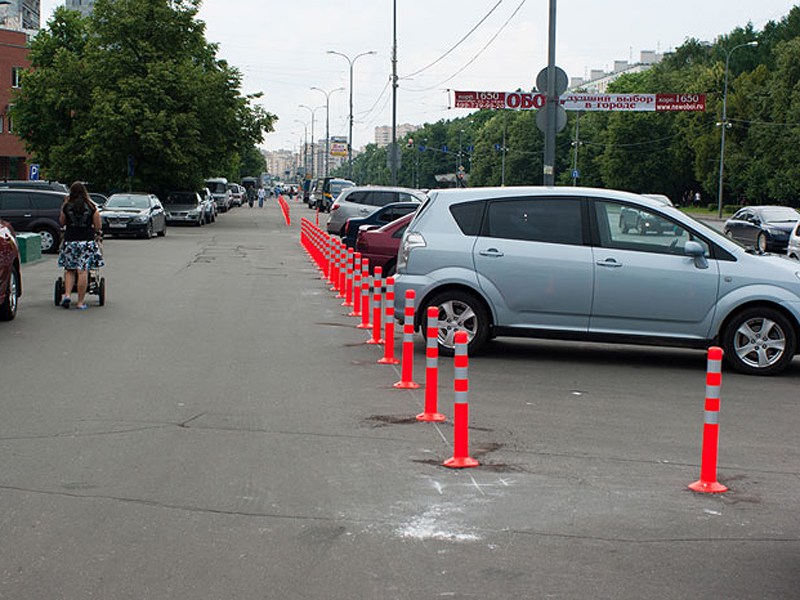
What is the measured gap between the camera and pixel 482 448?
776 centimetres

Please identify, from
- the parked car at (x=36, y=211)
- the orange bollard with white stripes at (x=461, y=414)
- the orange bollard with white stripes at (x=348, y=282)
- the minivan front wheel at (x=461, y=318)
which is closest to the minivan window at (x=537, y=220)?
the minivan front wheel at (x=461, y=318)

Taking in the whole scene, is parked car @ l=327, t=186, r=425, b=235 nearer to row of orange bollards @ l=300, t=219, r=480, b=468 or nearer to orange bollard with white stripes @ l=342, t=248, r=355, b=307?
row of orange bollards @ l=300, t=219, r=480, b=468

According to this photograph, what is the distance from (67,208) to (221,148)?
38059mm

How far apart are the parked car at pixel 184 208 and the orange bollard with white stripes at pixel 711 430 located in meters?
45.2

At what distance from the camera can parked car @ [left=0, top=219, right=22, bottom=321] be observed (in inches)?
558

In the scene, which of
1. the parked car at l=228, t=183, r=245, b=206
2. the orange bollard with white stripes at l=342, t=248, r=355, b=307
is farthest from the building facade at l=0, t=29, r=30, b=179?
the orange bollard with white stripes at l=342, t=248, r=355, b=307

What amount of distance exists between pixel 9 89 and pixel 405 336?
80523 mm

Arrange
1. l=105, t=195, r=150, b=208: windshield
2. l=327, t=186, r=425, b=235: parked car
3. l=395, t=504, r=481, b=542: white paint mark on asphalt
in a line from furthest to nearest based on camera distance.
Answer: l=105, t=195, r=150, b=208: windshield < l=327, t=186, r=425, b=235: parked car < l=395, t=504, r=481, b=542: white paint mark on asphalt

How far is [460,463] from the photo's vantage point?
718 cm

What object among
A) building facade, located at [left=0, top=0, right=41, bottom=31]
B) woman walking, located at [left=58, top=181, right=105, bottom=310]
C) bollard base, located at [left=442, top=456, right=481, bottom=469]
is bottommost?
bollard base, located at [left=442, top=456, right=481, bottom=469]

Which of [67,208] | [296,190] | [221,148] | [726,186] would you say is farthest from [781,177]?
[296,190]

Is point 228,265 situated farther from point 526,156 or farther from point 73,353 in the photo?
point 526,156

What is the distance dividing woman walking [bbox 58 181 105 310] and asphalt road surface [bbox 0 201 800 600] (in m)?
3.05

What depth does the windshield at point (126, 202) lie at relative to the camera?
38.2m
